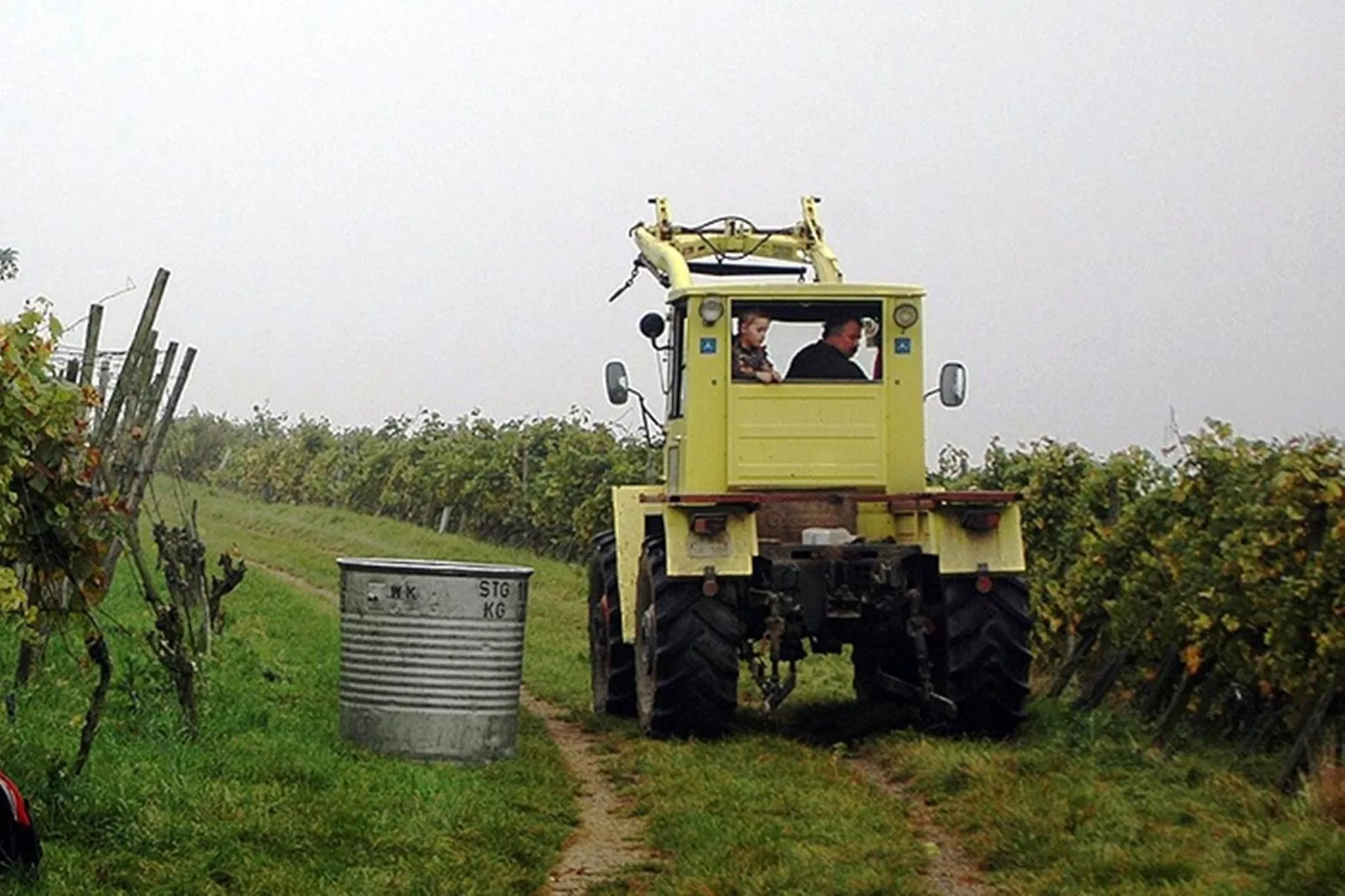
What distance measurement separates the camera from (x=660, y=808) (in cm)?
865

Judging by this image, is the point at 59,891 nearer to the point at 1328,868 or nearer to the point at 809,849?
the point at 809,849

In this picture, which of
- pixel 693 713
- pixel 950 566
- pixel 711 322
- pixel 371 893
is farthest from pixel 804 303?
pixel 371 893

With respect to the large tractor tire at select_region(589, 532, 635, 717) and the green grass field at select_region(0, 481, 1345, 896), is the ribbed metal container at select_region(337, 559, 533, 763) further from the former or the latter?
the large tractor tire at select_region(589, 532, 635, 717)

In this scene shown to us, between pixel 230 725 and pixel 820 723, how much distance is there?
4.01 metres

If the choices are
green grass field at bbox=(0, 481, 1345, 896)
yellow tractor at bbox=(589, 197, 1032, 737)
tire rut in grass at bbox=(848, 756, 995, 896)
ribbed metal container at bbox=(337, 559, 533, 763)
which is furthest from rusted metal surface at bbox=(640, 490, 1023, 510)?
tire rut in grass at bbox=(848, 756, 995, 896)

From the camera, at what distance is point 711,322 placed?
11211mm

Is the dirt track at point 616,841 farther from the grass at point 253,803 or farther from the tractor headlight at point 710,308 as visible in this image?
the tractor headlight at point 710,308

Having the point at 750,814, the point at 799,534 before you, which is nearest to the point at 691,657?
the point at 799,534

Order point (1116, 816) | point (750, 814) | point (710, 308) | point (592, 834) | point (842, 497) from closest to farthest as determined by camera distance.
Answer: point (1116, 816) < point (592, 834) < point (750, 814) < point (710, 308) < point (842, 497)

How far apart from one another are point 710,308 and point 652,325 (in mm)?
1016

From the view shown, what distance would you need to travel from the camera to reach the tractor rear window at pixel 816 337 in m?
11.3

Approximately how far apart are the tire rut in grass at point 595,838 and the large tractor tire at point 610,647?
3.99 ft

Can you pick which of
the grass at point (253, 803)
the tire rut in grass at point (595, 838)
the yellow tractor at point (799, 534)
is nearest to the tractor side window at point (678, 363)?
the yellow tractor at point (799, 534)

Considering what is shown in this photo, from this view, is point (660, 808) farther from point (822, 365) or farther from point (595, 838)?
point (822, 365)
